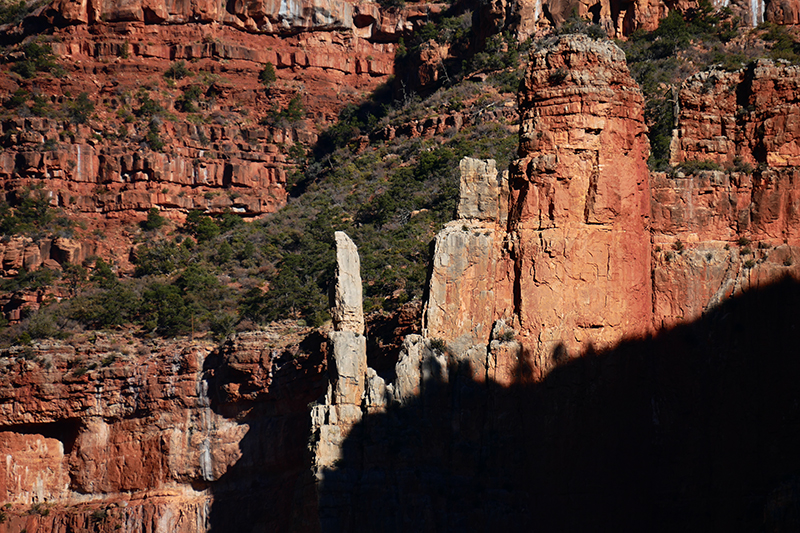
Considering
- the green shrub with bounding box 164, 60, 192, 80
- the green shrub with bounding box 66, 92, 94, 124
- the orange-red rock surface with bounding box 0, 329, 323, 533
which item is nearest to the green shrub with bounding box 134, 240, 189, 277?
the green shrub with bounding box 66, 92, 94, 124

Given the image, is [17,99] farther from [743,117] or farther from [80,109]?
[743,117]

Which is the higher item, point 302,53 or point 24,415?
point 302,53

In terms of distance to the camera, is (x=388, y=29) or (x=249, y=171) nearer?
(x=249, y=171)

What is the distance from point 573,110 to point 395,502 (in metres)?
11.2

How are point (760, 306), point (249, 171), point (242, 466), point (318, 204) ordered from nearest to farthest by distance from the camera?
point (760, 306) < point (242, 466) < point (318, 204) < point (249, 171)

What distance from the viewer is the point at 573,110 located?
37.4m

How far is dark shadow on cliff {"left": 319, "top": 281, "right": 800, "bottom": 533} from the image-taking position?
35688mm

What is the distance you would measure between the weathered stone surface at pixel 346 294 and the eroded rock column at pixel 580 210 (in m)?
5.22

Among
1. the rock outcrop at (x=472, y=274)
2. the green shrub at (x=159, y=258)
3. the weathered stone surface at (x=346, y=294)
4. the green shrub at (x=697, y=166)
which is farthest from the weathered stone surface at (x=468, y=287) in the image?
the green shrub at (x=159, y=258)

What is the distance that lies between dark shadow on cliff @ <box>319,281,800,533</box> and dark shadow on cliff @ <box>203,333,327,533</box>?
12253 millimetres

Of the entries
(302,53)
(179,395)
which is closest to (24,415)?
(179,395)

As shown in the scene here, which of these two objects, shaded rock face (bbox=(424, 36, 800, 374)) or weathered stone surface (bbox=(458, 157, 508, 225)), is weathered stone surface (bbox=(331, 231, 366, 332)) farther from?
weathered stone surface (bbox=(458, 157, 508, 225))

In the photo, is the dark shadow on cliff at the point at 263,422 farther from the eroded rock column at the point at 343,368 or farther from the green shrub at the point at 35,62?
Answer: the green shrub at the point at 35,62

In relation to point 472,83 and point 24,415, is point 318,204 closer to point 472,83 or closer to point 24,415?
point 472,83
